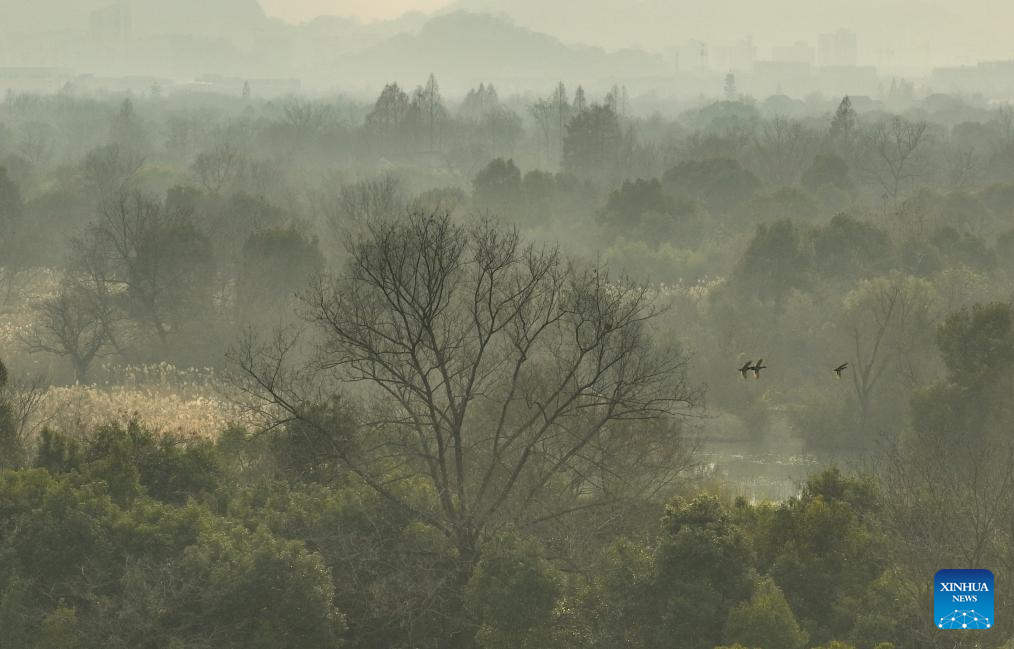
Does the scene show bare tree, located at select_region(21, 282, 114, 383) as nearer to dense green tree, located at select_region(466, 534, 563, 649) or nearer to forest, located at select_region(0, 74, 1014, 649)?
forest, located at select_region(0, 74, 1014, 649)

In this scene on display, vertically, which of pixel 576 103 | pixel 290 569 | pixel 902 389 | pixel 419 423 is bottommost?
pixel 902 389

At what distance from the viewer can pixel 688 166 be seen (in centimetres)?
7712

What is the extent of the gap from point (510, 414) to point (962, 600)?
45.7ft

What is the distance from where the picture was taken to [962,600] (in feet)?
60.5

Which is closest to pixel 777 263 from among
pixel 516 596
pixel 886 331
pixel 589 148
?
pixel 886 331

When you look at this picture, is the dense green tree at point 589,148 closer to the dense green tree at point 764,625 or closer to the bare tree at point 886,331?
the bare tree at point 886,331

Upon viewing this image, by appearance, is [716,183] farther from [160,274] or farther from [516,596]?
[516,596]

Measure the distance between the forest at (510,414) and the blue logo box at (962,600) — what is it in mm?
237

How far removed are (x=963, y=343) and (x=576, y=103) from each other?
10576 centimetres

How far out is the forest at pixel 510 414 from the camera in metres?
18.9

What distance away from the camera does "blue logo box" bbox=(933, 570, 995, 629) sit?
59.3 ft

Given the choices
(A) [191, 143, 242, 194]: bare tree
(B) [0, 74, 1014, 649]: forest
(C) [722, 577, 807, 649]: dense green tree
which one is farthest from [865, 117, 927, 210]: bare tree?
(C) [722, 577, 807, 649]: dense green tree

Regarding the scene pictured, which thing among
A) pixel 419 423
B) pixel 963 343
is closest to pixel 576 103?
pixel 963 343

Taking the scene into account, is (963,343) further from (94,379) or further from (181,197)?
(181,197)
